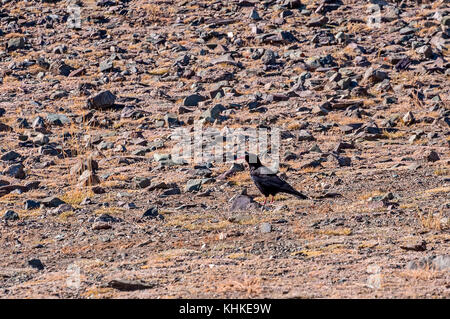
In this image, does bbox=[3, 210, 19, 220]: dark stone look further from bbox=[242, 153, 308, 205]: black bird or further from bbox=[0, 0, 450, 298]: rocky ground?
bbox=[242, 153, 308, 205]: black bird

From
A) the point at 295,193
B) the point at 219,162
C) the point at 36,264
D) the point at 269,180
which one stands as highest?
the point at 36,264

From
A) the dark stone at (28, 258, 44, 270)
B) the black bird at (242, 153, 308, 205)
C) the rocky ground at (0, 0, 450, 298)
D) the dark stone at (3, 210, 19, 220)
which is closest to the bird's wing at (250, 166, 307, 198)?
the black bird at (242, 153, 308, 205)

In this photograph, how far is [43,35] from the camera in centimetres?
2302

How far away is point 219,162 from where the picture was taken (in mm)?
13164

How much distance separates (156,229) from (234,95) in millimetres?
8489

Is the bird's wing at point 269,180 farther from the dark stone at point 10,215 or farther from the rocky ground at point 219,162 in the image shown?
→ the dark stone at point 10,215

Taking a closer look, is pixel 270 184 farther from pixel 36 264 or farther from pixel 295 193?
pixel 36 264

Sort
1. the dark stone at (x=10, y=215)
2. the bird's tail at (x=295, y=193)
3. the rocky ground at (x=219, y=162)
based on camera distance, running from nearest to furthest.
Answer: the rocky ground at (x=219, y=162) < the dark stone at (x=10, y=215) < the bird's tail at (x=295, y=193)

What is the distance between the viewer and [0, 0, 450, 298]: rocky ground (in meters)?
7.00

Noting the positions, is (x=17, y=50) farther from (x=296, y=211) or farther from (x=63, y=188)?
(x=296, y=211)

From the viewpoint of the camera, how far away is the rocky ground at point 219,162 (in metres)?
7.00

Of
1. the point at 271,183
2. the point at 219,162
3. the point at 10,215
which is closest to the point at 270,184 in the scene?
the point at 271,183

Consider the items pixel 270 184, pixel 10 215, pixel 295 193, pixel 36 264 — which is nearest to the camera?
pixel 36 264

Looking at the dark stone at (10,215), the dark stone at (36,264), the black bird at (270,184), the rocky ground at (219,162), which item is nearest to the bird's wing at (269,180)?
the black bird at (270,184)
